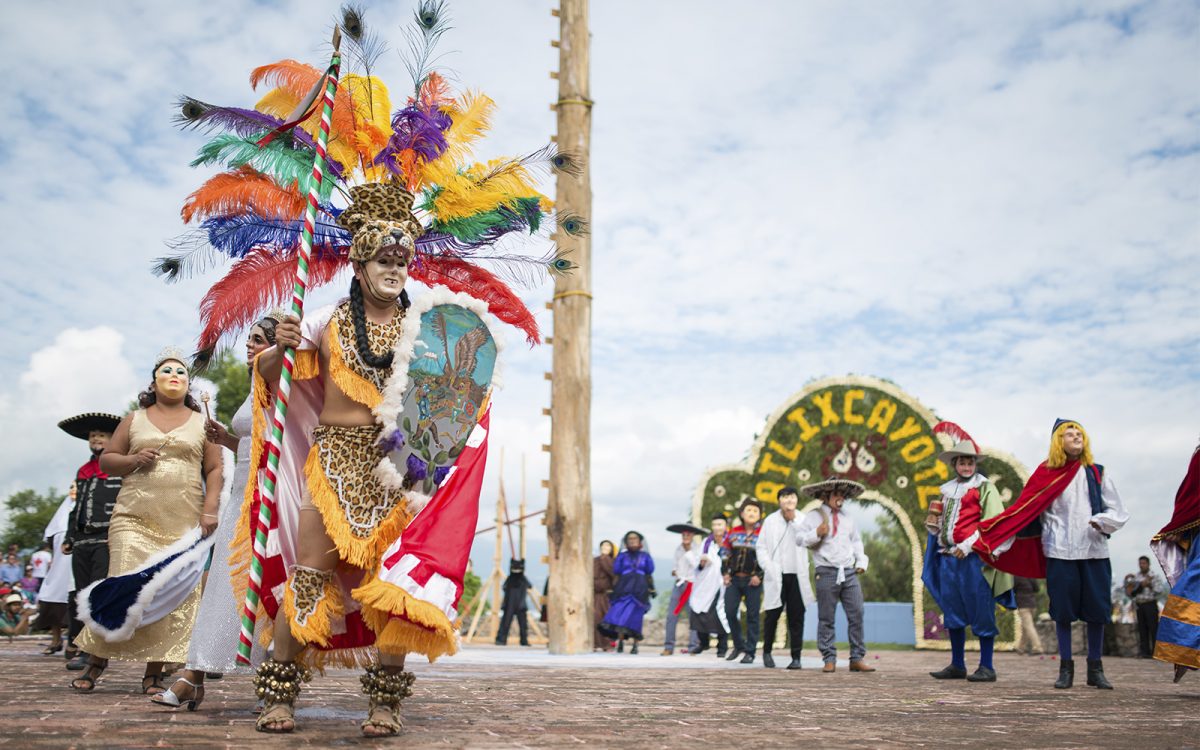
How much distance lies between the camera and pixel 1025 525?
27.8 feet

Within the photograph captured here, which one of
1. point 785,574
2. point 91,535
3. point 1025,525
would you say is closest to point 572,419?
point 785,574

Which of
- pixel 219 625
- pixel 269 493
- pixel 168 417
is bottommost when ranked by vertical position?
pixel 219 625

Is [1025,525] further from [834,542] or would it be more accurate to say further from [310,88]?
[310,88]

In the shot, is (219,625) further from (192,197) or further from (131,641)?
(192,197)

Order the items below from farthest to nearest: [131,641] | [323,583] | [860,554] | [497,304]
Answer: [860,554], [131,641], [497,304], [323,583]

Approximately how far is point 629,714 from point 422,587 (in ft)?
4.89

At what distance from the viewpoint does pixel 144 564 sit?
19.7ft

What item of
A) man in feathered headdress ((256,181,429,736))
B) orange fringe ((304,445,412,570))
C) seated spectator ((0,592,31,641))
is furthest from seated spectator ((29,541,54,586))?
orange fringe ((304,445,412,570))

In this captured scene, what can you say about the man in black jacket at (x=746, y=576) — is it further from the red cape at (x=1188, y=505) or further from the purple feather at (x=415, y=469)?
the purple feather at (x=415, y=469)

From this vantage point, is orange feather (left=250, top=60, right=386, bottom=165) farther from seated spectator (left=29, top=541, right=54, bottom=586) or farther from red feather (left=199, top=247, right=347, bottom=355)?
seated spectator (left=29, top=541, right=54, bottom=586)

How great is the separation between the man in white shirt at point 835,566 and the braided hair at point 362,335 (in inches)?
275

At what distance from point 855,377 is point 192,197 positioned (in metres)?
15.0

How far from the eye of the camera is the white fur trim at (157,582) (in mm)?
5781

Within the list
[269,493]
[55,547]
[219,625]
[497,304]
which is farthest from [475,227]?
[55,547]
